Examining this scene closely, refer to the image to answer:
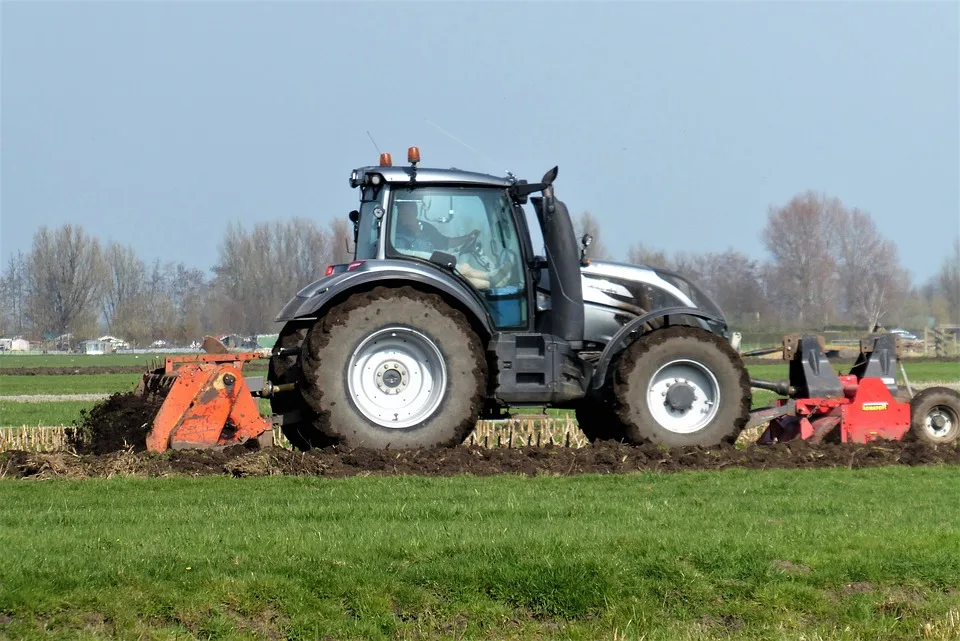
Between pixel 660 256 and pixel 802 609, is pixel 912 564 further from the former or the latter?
pixel 660 256

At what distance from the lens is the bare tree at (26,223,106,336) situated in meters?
85.7

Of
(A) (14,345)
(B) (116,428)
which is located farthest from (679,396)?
(A) (14,345)

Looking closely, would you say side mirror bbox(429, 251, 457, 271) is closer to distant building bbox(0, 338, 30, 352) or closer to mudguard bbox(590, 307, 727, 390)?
mudguard bbox(590, 307, 727, 390)

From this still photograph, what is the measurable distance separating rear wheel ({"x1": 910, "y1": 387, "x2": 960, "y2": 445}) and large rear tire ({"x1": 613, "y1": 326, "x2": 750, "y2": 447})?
2466 mm

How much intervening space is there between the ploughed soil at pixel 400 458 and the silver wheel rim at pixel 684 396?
1.16 feet

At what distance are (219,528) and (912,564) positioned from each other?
4.23m

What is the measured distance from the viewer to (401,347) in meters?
11.0

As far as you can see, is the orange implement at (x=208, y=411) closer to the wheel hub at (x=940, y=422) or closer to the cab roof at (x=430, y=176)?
the cab roof at (x=430, y=176)

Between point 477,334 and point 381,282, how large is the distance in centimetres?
103

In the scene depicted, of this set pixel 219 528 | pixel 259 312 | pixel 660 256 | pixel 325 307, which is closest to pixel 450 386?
pixel 325 307

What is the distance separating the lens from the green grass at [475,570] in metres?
5.94

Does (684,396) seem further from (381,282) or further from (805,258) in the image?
(805,258)

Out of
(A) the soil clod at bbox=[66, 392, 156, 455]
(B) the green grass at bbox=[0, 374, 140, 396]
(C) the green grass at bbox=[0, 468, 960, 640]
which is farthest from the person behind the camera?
(B) the green grass at bbox=[0, 374, 140, 396]

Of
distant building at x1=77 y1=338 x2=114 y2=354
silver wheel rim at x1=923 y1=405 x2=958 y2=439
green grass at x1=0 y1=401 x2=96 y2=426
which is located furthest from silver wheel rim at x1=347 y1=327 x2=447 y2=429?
distant building at x1=77 y1=338 x2=114 y2=354
